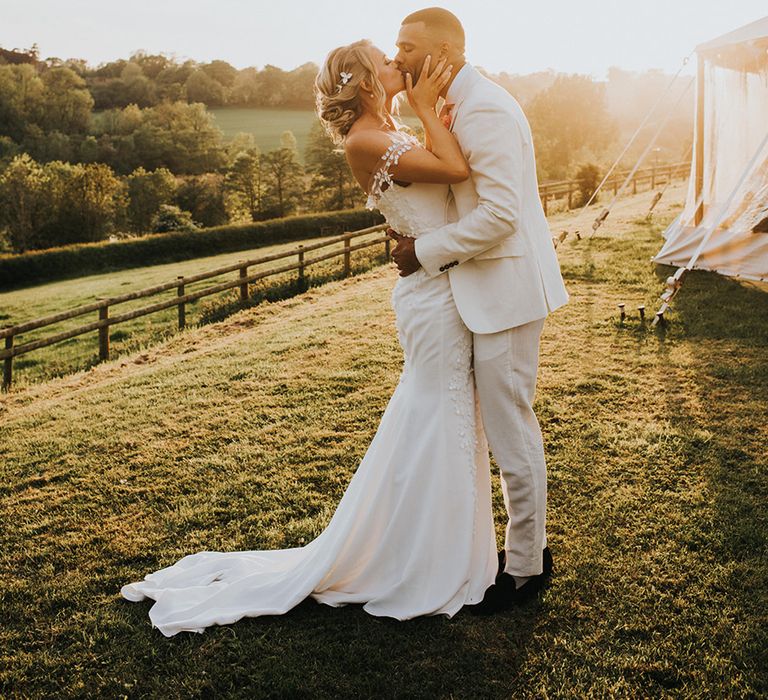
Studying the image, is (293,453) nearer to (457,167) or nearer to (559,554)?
(559,554)

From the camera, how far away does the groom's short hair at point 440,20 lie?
249cm

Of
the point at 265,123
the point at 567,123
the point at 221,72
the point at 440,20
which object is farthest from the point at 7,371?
the point at 221,72

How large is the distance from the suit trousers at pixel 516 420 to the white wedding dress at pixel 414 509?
117 millimetres

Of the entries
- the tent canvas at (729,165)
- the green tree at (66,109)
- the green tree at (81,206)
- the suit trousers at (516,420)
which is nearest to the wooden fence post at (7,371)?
the suit trousers at (516,420)

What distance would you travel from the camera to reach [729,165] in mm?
9469

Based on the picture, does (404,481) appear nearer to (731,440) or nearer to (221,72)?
(731,440)

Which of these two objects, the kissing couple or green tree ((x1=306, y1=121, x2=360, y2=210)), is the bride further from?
green tree ((x1=306, y1=121, x2=360, y2=210))

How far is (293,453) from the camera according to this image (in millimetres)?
4723

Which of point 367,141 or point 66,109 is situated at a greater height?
point 66,109

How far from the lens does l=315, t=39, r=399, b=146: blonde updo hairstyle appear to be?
253 centimetres

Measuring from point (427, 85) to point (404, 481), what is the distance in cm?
161

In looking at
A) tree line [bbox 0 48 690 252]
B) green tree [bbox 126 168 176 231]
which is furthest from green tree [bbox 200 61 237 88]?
green tree [bbox 126 168 176 231]

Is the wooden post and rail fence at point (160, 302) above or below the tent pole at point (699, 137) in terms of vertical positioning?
below

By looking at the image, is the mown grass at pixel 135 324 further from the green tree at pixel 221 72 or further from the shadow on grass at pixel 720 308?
the green tree at pixel 221 72
